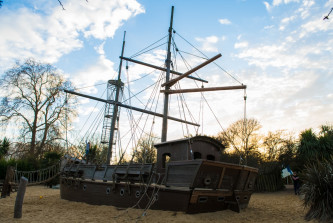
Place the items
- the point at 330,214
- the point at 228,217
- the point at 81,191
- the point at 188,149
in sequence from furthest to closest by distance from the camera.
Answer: the point at 81,191 → the point at 188,149 → the point at 228,217 → the point at 330,214

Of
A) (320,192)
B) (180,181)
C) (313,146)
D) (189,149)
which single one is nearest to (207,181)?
(180,181)

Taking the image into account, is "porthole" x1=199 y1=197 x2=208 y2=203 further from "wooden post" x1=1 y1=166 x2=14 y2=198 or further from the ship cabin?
"wooden post" x1=1 y1=166 x2=14 y2=198

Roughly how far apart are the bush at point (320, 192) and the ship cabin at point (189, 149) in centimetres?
338

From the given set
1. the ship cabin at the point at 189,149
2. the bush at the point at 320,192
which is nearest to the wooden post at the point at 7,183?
the ship cabin at the point at 189,149

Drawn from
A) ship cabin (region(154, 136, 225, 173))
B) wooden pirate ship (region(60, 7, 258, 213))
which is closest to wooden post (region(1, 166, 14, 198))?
wooden pirate ship (region(60, 7, 258, 213))

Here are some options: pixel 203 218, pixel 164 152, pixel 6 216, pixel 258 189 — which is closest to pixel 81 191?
pixel 6 216

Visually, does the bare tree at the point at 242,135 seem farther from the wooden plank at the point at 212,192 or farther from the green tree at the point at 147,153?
the wooden plank at the point at 212,192

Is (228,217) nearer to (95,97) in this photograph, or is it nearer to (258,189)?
(258,189)

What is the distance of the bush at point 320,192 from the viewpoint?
271 inches

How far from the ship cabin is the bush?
3378 mm

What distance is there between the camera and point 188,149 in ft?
29.5

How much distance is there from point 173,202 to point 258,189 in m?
13.2

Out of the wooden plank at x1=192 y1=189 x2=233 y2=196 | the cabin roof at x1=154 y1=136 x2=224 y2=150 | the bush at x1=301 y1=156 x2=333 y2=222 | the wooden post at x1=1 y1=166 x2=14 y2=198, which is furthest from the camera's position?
the wooden post at x1=1 y1=166 x2=14 y2=198

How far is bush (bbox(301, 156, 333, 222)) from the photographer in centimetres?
688
